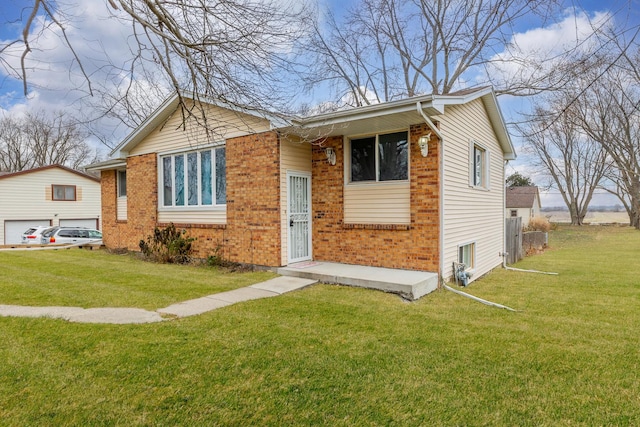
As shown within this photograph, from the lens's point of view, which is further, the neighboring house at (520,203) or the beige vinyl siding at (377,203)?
the neighboring house at (520,203)

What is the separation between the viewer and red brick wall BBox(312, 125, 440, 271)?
7.04 meters

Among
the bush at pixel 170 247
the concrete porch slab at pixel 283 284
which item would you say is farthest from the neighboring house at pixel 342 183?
the concrete porch slab at pixel 283 284

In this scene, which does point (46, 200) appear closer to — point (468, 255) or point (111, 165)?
point (111, 165)

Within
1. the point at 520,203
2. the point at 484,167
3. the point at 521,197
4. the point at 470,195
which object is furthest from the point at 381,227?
the point at 521,197

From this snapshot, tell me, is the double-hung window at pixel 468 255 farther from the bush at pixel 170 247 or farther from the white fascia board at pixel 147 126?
the white fascia board at pixel 147 126

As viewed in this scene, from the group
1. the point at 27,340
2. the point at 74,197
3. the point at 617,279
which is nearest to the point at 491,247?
the point at 617,279

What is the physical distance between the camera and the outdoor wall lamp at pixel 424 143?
22.6 ft

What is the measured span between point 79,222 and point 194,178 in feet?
68.8

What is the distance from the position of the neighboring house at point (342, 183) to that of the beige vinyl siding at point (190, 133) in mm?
42

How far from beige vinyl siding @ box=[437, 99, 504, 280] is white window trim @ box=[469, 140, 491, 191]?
2.8 inches

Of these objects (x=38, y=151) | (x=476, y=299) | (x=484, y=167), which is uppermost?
(x=38, y=151)

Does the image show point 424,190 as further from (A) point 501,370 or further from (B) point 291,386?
(B) point 291,386

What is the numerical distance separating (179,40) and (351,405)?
4091 millimetres

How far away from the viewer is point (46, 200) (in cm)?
2416
